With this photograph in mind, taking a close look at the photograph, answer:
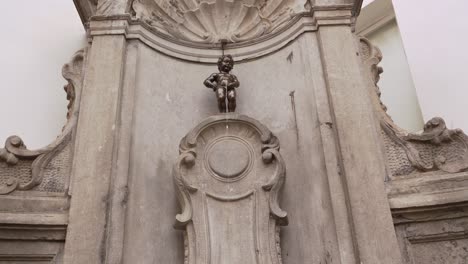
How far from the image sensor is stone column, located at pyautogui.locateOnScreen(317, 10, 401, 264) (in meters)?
2.78

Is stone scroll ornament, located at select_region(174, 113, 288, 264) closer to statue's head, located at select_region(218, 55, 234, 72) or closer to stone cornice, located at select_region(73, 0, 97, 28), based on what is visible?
statue's head, located at select_region(218, 55, 234, 72)

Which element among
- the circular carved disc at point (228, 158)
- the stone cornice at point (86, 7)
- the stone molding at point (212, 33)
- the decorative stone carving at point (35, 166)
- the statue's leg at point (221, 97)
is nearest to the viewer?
the decorative stone carving at point (35, 166)

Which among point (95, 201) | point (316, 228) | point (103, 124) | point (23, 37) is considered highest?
point (23, 37)

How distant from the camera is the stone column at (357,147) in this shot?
9.12 feet

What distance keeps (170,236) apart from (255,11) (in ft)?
8.11

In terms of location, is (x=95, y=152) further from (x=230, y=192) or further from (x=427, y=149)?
(x=427, y=149)

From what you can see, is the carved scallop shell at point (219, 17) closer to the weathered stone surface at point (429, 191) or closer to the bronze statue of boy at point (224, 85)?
the bronze statue of boy at point (224, 85)

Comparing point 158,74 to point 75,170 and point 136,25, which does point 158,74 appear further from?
point 75,170

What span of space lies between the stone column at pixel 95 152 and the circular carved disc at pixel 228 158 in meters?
0.69

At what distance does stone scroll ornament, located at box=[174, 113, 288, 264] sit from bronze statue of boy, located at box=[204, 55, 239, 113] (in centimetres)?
35

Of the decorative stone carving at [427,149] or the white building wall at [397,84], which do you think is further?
the white building wall at [397,84]

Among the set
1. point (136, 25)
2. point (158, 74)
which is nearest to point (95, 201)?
point (158, 74)

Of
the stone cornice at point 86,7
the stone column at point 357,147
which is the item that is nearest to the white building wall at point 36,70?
the stone cornice at point 86,7

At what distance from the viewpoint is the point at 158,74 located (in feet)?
12.9
